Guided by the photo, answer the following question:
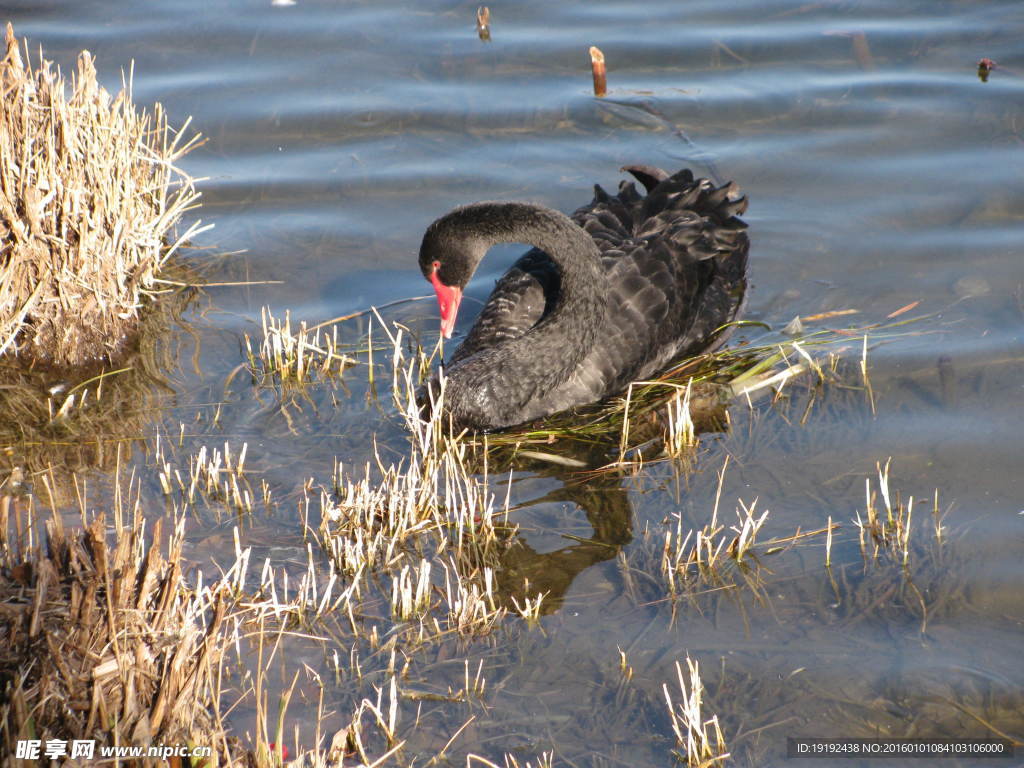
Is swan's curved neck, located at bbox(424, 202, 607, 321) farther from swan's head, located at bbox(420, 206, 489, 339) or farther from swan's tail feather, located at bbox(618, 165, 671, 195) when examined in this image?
swan's tail feather, located at bbox(618, 165, 671, 195)

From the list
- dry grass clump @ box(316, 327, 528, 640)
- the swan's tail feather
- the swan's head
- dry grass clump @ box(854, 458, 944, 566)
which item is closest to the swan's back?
the swan's tail feather

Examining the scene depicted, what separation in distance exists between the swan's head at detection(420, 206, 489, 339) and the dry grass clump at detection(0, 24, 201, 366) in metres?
1.82

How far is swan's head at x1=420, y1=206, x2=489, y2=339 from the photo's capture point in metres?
5.88

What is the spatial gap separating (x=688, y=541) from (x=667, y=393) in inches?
58.6

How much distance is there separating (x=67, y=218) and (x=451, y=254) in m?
2.08

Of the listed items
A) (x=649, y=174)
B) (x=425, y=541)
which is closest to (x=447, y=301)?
(x=425, y=541)

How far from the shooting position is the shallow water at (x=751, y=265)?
4188mm

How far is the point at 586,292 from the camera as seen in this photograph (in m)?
6.07

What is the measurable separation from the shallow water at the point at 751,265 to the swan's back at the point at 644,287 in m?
0.50

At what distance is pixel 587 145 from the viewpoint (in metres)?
8.89

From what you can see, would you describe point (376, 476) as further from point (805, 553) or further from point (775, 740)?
point (775, 740)

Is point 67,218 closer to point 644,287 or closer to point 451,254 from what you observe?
point 451,254

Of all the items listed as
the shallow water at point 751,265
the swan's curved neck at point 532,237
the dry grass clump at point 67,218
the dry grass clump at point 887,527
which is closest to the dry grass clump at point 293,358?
the shallow water at point 751,265

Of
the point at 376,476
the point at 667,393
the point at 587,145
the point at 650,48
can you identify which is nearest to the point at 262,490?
the point at 376,476
